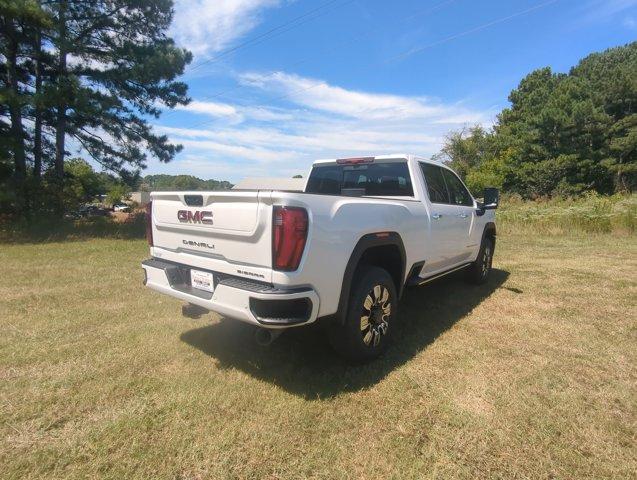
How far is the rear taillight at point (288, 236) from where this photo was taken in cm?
253

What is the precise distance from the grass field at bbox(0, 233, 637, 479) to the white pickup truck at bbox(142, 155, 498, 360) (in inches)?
20.1

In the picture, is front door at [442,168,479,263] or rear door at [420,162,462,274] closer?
rear door at [420,162,462,274]

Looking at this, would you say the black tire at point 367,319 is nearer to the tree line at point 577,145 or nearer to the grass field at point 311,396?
the grass field at point 311,396

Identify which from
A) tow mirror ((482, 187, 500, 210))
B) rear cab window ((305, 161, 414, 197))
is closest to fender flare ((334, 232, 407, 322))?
rear cab window ((305, 161, 414, 197))

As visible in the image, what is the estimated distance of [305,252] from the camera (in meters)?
2.58

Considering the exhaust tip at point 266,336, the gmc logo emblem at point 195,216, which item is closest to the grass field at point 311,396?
the exhaust tip at point 266,336

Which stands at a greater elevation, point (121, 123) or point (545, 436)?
point (121, 123)

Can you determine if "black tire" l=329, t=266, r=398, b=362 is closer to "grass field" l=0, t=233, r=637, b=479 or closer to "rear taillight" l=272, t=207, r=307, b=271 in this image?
"grass field" l=0, t=233, r=637, b=479

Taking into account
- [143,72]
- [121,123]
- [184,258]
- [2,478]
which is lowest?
[2,478]

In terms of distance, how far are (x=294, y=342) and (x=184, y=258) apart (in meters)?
1.36

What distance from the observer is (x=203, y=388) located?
9.64 ft

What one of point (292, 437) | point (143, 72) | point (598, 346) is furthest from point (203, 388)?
point (143, 72)

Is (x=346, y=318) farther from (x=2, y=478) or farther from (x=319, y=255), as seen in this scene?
(x=2, y=478)

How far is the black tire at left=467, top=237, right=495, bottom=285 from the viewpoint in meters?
6.07
